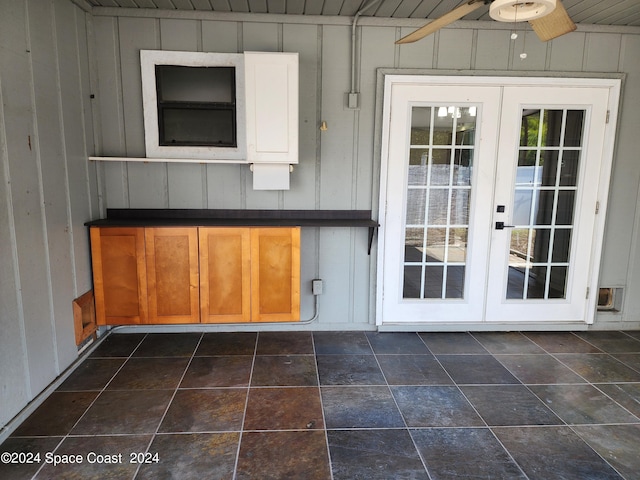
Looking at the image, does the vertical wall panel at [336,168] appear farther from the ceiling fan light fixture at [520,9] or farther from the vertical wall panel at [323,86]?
the ceiling fan light fixture at [520,9]

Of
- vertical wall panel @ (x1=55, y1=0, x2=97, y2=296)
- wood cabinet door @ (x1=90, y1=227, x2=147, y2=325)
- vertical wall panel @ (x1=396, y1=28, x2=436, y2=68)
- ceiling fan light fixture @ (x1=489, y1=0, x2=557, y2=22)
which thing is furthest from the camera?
vertical wall panel @ (x1=396, y1=28, x2=436, y2=68)

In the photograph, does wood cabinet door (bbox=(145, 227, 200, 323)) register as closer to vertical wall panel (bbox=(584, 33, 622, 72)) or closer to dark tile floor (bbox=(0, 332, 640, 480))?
dark tile floor (bbox=(0, 332, 640, 480))

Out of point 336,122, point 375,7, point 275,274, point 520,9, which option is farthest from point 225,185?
point 520,9

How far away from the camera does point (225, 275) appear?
3.16m

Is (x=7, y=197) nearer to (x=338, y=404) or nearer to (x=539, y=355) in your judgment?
(x=338, y=404)

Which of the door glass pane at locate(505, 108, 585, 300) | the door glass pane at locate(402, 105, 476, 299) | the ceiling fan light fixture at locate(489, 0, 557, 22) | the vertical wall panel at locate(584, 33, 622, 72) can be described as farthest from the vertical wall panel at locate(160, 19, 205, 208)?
the vertical wall panel at locate(584, 33, 622, 72)

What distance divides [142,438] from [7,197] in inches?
57.3

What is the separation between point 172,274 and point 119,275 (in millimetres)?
403

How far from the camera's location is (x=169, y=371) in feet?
9.20

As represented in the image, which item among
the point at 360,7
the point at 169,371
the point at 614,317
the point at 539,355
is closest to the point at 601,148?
the point at 614,317

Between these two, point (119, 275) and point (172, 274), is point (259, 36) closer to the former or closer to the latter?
point (172, 274)

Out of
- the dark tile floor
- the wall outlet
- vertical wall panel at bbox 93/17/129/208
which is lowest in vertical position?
the dark tile floor

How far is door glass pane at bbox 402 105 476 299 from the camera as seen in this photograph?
3355 mm

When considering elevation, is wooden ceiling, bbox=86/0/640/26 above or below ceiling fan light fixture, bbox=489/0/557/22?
above
